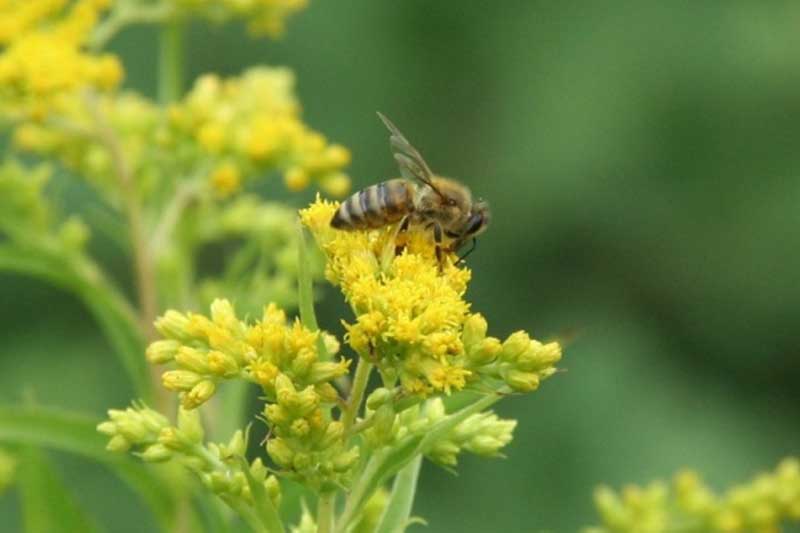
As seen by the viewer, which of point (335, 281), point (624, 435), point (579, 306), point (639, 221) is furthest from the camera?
point (639, 221)

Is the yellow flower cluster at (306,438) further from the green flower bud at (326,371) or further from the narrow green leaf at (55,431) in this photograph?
the narrow green leaf at (55,431)

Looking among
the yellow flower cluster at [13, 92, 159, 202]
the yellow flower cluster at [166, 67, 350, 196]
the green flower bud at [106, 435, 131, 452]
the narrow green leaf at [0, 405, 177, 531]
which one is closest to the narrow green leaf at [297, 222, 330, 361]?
the green flower bud at [106, 435, 131, 452]

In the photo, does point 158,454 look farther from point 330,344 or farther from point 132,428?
point 330,344

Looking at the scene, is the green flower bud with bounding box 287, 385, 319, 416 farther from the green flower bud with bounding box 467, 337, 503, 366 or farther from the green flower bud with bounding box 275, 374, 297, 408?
the green flower bud with bounding box 467, 337, 503, 366

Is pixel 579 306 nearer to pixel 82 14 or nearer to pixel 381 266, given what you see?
pixel 82 14

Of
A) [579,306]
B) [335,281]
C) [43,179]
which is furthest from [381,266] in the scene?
[579,306]

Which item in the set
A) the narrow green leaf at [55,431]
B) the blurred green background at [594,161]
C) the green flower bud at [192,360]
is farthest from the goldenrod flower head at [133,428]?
the blurred green background at [594,161]
